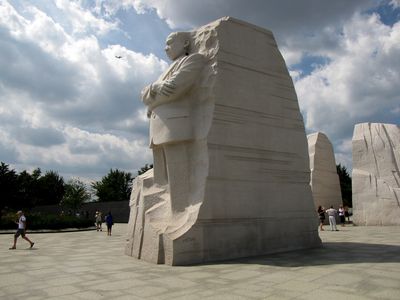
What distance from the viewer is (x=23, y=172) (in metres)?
57.2

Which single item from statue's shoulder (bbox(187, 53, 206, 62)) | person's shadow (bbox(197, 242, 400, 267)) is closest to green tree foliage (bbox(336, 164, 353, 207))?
person's shadow (bbox(197, 242, 400, 267))

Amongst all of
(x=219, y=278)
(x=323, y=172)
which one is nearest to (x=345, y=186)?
(x=323, y=172)

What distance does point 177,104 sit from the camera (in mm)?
10234

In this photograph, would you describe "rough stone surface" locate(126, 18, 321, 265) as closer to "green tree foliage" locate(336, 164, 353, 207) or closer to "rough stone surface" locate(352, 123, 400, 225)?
"rough stone surface" locate(352, 123, 400, 225)

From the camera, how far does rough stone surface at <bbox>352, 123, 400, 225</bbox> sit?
70.5 ft

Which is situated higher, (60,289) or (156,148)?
(156,148)

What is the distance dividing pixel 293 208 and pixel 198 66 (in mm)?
4725

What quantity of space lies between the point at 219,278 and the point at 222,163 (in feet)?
10.7

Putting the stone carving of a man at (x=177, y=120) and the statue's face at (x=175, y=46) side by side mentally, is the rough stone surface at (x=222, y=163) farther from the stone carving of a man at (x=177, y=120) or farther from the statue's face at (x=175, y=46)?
the statue's face at (x=175, y=46)

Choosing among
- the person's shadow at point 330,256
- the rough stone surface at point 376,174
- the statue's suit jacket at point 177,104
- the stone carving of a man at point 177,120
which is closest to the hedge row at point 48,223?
the rough stone surface at point 376,174

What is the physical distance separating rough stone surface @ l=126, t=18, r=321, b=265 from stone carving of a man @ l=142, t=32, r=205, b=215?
1.0 inches

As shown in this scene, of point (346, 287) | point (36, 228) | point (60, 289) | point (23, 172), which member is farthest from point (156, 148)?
point (23, 172)

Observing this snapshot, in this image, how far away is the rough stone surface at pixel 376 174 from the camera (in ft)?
70.5

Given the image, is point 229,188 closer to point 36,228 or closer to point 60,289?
point 60,289
